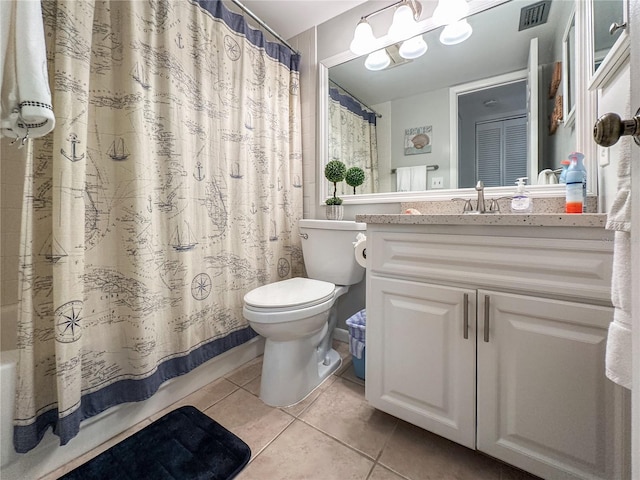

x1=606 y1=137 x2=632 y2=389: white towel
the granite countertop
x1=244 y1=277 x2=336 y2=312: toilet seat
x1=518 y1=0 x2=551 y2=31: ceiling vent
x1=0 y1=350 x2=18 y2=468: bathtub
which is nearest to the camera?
x1=606 y1=137 x2=632 y2=389: white towel

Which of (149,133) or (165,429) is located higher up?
(149,133)

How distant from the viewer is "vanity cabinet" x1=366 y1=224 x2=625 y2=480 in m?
0.69

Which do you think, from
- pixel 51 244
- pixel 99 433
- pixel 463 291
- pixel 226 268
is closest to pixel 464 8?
pixel 463 291

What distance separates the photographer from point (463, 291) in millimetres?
850

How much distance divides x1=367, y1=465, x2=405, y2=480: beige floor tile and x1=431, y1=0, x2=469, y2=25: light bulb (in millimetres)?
2032

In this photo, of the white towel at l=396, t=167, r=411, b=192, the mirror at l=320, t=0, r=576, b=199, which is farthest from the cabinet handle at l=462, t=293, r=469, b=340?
the white towel at l=396, t=167, r=411, b=192

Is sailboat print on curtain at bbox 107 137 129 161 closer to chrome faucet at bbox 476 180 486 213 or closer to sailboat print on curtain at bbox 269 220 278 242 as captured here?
sailboat print on curtain at bbox 269 220 278 242

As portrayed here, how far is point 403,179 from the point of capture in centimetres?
163

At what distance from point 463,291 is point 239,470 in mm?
944

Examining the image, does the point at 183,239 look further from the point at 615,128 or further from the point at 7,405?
the point at 615,128

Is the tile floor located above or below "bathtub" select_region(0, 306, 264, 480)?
below

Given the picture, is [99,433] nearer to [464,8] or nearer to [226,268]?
[226,268]

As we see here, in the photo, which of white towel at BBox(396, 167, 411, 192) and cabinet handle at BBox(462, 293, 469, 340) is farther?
white towel at BBox(396, 167, 411, 192)

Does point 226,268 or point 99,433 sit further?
point 226,268
